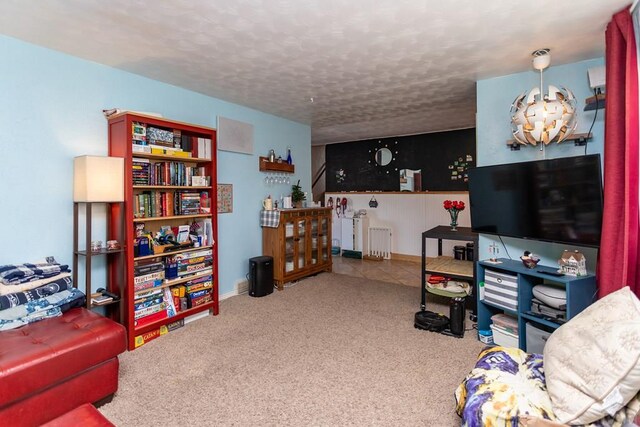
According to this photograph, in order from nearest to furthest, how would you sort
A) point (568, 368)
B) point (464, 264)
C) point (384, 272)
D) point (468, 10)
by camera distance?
point (568, 368) → point (468, 10) → point (464, 264) → point (384, 272)

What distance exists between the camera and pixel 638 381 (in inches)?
46.4

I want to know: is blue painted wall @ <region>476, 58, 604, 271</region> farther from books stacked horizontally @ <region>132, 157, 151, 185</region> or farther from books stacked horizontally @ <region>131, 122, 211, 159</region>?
books stacked horizontally @ <region>132, 157, 151, 185</region>

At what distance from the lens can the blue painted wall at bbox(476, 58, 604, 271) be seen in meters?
2.66

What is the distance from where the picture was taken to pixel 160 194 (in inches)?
121

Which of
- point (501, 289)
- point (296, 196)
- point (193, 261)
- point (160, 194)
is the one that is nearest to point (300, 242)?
point (296, 196)

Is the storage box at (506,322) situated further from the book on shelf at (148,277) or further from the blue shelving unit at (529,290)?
the book on shelf at (148,277)

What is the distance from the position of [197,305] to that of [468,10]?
10.9 feet

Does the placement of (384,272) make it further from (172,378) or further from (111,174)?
(111,174)

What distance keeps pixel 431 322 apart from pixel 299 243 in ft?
7.37

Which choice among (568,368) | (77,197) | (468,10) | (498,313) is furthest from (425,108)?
(77,197)

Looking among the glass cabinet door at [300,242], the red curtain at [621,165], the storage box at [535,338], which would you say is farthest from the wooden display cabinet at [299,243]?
the red curtain at [621,165]

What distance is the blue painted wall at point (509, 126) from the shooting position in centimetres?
266

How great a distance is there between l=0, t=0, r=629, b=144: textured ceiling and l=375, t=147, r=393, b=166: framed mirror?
282 centimetres

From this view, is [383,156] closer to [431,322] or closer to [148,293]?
[431,322]
